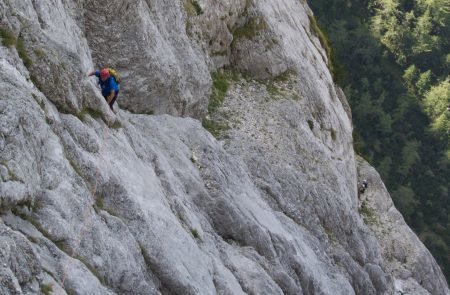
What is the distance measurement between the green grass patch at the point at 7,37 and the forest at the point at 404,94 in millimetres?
89068

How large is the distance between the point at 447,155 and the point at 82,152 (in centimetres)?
11408

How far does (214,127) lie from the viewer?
107 ft

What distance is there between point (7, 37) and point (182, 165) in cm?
999

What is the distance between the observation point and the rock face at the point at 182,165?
1502cm

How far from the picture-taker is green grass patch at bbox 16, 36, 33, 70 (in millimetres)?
17125

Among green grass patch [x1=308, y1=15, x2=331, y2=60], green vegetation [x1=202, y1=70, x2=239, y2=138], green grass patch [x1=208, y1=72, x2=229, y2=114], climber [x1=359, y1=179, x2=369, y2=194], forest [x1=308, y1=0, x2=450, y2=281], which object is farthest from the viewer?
forest [x1=308, y1=0, x2=450, y2=281]

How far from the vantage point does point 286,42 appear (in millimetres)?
41250

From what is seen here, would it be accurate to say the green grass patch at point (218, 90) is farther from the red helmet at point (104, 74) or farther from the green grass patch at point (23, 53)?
the green grass patch at point (23, 53)

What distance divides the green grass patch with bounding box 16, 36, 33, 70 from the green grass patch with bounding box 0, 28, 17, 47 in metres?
0.40

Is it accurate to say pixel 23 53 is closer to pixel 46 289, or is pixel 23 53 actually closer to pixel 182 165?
pixel 46 289

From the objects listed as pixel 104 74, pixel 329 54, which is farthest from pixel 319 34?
pixel 104 74

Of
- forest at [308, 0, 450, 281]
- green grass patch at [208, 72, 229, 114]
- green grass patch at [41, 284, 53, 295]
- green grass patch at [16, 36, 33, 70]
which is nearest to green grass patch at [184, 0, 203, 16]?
green grass patch at [208, 72, 229, 114]

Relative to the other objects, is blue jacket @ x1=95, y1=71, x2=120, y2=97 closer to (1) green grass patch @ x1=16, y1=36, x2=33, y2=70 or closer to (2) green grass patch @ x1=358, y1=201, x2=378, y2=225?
(1) green grass patch @ x1=16, y1=36, x2=33, y2=70

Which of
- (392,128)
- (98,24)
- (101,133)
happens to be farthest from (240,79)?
(392,128)
